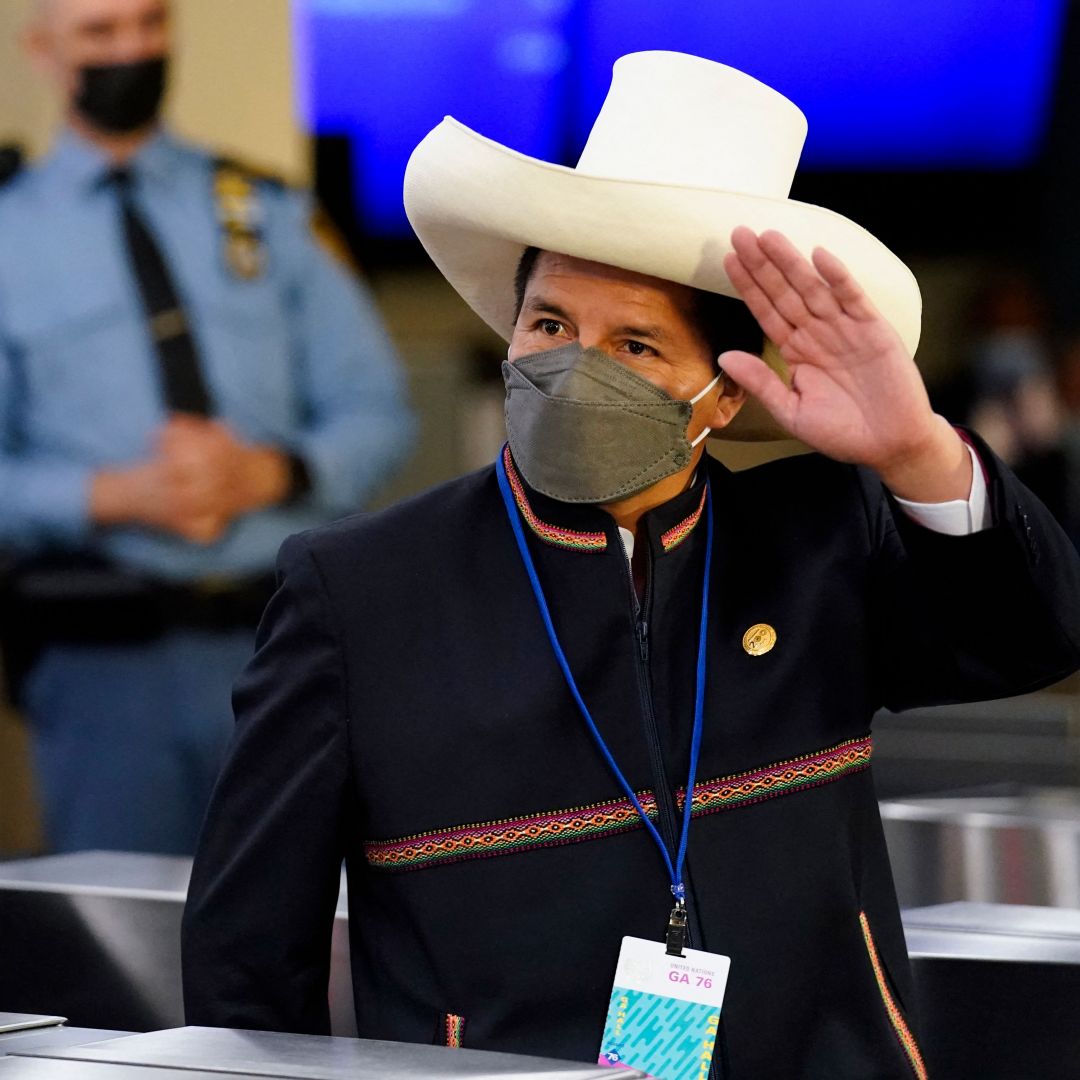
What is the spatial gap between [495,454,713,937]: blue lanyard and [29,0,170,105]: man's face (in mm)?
2858

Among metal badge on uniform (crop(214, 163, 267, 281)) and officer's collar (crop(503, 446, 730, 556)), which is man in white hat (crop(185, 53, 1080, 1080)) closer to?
officer's collar (crop(503, 446, 730, 556))

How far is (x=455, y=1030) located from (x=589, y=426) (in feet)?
1.70

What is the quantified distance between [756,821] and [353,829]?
35 centimetres

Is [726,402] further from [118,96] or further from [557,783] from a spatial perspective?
[118,96]

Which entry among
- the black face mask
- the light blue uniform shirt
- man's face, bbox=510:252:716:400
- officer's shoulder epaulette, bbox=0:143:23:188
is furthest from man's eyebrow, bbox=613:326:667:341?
officer's shoulder epaulette, bbox=0:143:23:188

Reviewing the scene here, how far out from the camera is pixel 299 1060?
51.5 inches

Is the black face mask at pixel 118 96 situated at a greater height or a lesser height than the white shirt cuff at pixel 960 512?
greater

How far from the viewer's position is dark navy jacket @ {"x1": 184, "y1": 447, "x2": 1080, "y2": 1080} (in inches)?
62.9

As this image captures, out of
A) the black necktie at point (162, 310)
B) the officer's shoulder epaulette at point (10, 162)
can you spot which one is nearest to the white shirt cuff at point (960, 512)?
the black necktie at point (162, 310)

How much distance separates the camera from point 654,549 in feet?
5.57

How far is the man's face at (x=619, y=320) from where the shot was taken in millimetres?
1687

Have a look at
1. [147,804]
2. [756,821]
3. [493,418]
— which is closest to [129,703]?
[147,804]

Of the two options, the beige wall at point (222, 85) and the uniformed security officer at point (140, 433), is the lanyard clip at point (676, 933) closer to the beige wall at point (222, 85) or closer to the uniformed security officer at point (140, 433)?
the uniformed security officer at point (140, 433)

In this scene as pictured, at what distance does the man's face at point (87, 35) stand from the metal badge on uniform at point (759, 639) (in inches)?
119
